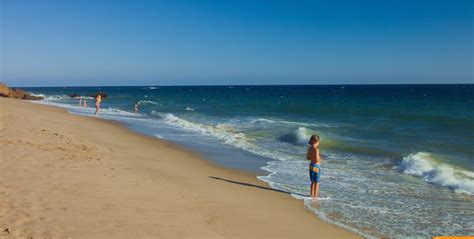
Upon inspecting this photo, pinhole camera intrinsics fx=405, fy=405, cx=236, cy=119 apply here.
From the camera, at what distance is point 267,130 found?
72.2 ft

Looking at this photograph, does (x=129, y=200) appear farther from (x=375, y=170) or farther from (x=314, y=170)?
(x=375, y=170)

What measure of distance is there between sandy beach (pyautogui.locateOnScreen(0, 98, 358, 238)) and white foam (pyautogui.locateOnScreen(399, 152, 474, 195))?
436 cm

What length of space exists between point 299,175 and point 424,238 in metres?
4.69

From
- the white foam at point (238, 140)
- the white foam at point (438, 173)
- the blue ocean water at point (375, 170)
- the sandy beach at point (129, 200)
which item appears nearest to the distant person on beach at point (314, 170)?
the blue ocean water at point (375, 170)

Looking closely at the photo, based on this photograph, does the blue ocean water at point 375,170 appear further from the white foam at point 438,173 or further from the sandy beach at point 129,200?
the sandy beach at point 129,200

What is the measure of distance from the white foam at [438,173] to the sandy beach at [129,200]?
4361 mm

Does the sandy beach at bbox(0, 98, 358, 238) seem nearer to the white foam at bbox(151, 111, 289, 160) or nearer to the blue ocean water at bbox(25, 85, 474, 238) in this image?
the blue ocean water at bbox(25, 85, 474, 238)

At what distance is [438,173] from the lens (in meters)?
10.9

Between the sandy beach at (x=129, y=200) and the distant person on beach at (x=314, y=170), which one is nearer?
the sandy beach at (x=129, y=200)

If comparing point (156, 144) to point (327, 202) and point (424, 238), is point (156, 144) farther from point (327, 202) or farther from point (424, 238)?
point (424, 238)

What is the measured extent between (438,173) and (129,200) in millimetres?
8301

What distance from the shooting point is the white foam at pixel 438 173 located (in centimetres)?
978

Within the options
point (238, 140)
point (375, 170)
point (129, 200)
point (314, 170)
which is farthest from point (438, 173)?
point (238, 140)

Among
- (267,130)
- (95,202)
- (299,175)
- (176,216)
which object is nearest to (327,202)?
(299,175)
